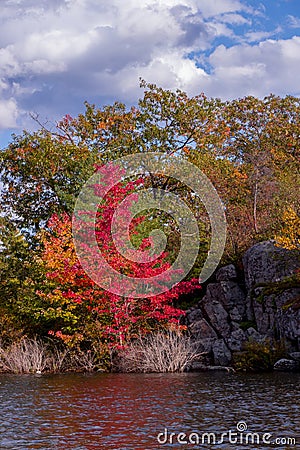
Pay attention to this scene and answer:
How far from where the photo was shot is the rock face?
2620 centimetres

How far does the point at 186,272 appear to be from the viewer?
1233 inches

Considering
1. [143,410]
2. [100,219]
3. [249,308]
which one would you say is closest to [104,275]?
[100,219]

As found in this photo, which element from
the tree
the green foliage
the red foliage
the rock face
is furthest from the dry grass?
the tree

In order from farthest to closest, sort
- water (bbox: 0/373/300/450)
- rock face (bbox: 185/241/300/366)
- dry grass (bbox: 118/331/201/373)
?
rock face (bbox: 185/241/300/366), dry grass (bbox: 118/331/201/373), water (bbox: 0/373/300/450)

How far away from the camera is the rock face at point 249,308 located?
26203 millimetres

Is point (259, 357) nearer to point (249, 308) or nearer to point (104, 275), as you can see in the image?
point (249, 308)

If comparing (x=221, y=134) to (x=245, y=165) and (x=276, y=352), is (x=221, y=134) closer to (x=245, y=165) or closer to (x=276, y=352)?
(x=245, y=165)

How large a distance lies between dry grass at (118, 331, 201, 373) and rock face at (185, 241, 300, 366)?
1584 mm

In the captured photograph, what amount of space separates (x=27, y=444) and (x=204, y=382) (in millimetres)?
10173

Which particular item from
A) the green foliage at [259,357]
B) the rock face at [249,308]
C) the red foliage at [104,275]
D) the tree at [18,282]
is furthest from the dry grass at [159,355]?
the tree at [18,282]

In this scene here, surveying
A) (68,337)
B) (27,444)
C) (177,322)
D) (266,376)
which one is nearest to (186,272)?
(177,322)

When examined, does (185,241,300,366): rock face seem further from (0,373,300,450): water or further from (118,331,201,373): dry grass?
(0,373,300,450): water

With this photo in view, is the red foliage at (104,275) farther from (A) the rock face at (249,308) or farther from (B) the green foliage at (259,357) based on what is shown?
(B) the green foliage at (259,357)

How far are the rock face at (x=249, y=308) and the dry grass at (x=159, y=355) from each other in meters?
1.58
